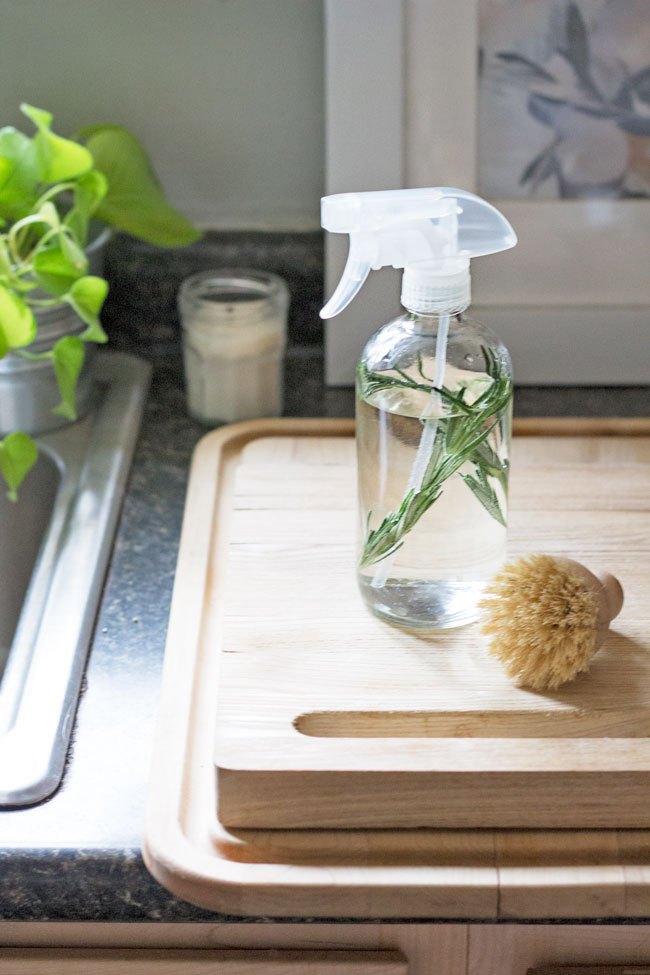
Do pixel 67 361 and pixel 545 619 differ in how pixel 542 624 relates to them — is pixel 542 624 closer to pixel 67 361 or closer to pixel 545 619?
pixel 545 619

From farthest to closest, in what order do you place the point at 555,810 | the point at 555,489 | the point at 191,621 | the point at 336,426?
1. the point at 336,426
2. the point at 555,489
3. the point at 191,621
4. the point at 555,810

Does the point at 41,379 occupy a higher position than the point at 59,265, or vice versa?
the point at 59,265

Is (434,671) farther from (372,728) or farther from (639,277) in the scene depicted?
(639,277)

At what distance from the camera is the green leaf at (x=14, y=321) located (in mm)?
734

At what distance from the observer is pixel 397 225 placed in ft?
1.85

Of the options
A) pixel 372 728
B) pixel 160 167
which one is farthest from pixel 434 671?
pixel 160 167

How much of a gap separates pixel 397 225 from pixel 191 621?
281 mm

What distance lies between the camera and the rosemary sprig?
0.62 meters

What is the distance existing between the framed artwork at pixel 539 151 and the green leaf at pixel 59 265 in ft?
0.87

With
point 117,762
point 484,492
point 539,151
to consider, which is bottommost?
point 117,762

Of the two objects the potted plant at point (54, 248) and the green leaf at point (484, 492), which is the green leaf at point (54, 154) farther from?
the green leaf at point (484, 492)

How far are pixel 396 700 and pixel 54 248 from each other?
0.41 meters

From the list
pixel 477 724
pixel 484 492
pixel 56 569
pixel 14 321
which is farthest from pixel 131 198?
pixel 477 724

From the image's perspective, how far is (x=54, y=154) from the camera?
2.58ft
